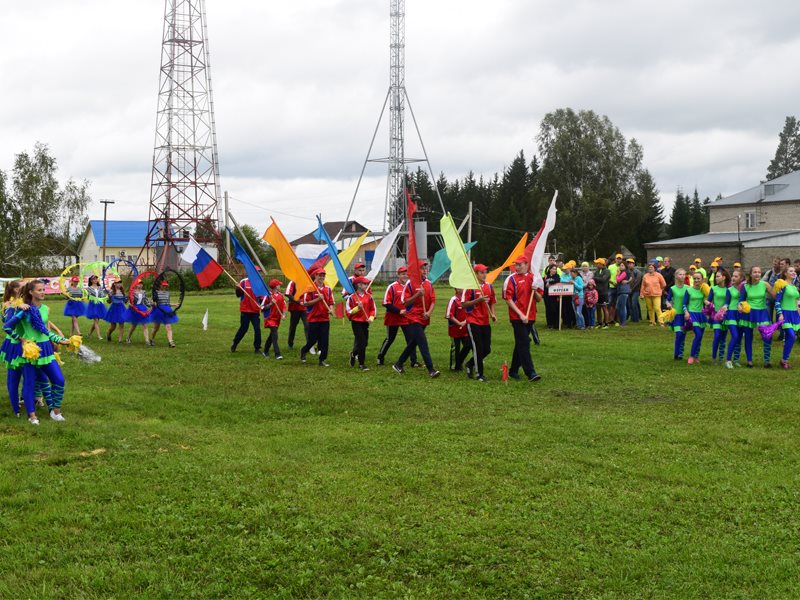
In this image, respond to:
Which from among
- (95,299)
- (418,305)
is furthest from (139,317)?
(418,305)

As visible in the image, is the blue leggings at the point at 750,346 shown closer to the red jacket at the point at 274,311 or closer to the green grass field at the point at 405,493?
the green grass field at the point at 405,493

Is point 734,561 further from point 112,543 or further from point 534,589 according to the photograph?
point 112,543

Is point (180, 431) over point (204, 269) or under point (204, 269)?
under

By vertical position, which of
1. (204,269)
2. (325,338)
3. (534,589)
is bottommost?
(534,589)

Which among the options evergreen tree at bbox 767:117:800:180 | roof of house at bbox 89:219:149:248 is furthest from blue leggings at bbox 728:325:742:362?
evergreen tree at bbox 767:117:800:180

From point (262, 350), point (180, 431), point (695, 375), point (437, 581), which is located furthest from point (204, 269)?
point (437, 581)

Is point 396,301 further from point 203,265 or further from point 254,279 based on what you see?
point 203,265

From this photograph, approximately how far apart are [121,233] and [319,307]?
7509 cm

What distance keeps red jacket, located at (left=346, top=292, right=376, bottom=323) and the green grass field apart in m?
2.93

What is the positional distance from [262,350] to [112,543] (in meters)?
12.0

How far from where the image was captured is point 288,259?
1556 cm

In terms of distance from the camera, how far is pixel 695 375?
44.6 feet

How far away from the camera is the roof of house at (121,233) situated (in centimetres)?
8225

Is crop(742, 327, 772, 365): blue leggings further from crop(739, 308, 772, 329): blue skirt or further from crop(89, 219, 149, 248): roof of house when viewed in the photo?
crop(89, 219, 149, 248): roof of house
